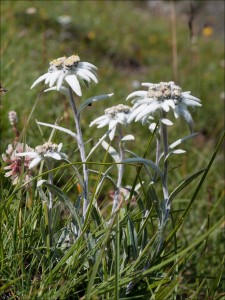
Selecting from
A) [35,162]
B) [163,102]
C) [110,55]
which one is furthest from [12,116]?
[110,55]

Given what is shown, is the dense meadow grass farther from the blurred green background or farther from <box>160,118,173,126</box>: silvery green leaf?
<box>160,118,173,126</box>: silvery green leaf

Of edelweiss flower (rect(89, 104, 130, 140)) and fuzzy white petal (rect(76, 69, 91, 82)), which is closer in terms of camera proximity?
fuzzy white petal (rect(76, 69, 91, 82))

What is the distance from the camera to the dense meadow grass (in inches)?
56.0

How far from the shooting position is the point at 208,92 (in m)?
6.07

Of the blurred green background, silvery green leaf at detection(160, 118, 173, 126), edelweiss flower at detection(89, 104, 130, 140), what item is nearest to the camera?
silvery green leaf at detection(160, 118, 173, 126)

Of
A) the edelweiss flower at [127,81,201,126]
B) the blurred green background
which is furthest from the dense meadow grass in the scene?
the edelweiss flower at [127,81,201,126]

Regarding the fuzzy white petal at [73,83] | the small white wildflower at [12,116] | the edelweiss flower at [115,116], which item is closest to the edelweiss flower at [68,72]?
the fuzzy white petal at [73,83]

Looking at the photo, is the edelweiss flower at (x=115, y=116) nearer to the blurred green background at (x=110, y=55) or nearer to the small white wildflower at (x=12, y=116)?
the blurred green background at (x=110, y=55)

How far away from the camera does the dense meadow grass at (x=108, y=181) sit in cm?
142

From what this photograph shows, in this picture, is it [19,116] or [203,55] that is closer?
[19,116]

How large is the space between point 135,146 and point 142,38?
5.46m

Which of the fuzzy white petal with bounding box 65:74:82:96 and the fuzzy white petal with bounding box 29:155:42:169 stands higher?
the fuzzy white petal with bounding box 65:74:82:96

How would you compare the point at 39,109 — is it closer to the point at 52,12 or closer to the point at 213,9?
the point at 52,12

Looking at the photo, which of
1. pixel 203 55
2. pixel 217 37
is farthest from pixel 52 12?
pixel 217 37
